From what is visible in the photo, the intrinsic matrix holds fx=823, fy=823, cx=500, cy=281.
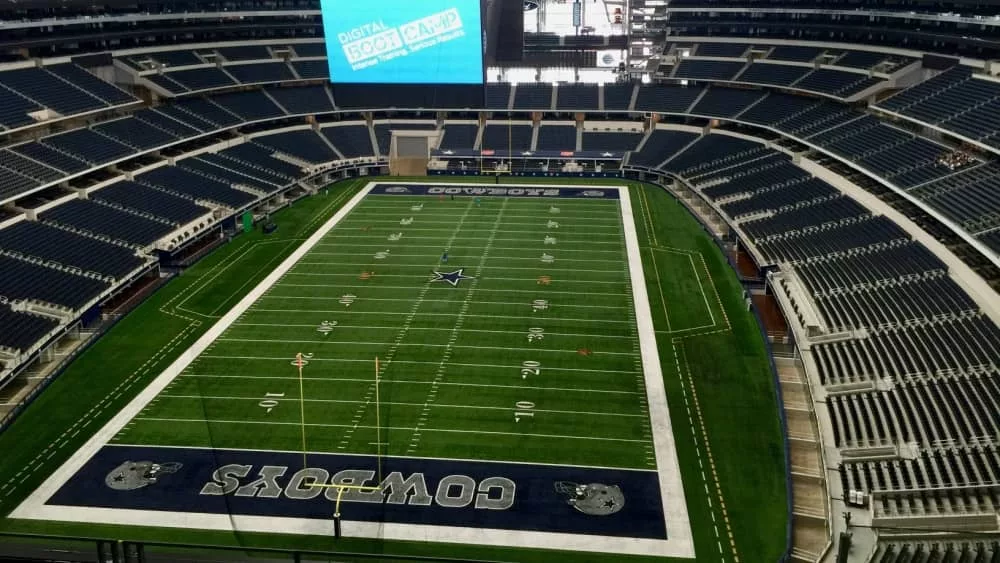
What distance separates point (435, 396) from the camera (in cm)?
2255

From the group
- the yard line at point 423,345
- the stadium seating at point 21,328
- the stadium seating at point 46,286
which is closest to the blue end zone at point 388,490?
the stadium seating at point 21,328

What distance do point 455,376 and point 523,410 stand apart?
2821 millimetres

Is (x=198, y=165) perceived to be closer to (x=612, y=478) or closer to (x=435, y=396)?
(x=435, y=396)

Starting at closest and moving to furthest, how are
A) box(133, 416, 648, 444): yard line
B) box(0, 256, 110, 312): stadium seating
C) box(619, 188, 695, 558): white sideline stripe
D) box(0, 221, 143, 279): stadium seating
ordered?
1. box(619, 188, 695, 558): white sideline stripe
2. box(133, 416, 648, 444): yard line
3. box(0, 256, 110, 312): stadium seating
4. box(0, 221, 143, 279): stadium seating

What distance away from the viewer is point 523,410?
21.8 m

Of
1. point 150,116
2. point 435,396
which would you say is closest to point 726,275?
point 435,396

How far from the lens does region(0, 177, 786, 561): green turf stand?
19.0 m

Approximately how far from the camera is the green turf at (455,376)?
747 inches

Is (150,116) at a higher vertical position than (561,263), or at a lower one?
higher

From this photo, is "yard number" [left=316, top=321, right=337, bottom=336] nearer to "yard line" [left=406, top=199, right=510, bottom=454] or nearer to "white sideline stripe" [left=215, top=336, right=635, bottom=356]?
"white sideline stripe" [left=215, top=336, right=635, bottom=356]

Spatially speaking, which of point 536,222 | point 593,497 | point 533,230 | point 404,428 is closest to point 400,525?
point 404,428

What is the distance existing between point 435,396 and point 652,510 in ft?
23.7

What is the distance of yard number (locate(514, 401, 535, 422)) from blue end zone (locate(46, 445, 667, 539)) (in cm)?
229

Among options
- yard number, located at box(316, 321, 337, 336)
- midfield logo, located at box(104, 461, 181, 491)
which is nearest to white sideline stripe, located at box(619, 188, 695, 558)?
yard number, located at box(316, 321, 337, 336)
